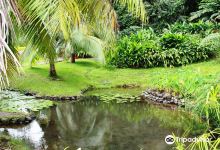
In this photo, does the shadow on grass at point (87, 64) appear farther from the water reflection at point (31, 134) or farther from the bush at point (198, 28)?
the water reflection at point (31, 134)

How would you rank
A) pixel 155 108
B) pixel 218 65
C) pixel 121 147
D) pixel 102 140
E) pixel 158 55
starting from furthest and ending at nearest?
1. pixel 158 55
2. pixel 218 65
3. pixel 155 108
4. pixel 102 140
5. pixel 121 147

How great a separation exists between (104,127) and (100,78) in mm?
5806

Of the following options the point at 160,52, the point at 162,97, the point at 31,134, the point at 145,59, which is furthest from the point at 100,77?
the point at 31,134

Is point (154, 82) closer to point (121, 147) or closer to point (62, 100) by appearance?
point (62, 100)

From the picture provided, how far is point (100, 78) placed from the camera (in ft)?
47.3

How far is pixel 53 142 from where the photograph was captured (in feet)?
24.6

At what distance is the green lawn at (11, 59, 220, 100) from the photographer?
10539 mm

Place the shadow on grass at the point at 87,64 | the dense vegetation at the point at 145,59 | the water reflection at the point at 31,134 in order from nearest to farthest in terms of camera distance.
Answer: the water reflection at the point at 31,134
the dense vegetation at the point at 145,59
the shadow on grass at the point at 87,64

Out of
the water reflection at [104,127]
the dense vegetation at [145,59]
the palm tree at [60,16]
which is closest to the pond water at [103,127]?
the water reflection at [104,127]

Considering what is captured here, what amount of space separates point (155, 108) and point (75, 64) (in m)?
6.54

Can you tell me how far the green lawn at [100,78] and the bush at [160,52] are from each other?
523 millimetres

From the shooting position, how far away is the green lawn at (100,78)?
10.5m

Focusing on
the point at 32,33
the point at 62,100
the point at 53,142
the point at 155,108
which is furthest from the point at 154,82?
the point at 32,33

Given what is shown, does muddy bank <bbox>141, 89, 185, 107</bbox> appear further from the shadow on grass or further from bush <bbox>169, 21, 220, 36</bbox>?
bush <bbox>169, 21, 220, 36</bbox>
